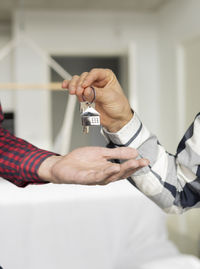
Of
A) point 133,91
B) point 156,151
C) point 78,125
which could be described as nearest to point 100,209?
point 156,151

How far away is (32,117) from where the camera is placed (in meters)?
4.21

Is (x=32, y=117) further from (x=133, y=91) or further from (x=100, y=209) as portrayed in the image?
(x=100, y=209)

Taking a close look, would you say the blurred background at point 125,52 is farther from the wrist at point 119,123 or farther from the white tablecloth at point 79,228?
the wrist at point 119,123

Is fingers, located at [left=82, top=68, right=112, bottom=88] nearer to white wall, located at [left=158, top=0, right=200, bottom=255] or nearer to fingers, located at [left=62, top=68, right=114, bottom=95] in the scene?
fingers, located at [left=62, top=68, right=114, bottom=95]

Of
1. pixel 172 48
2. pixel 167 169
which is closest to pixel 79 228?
pixel 167 169

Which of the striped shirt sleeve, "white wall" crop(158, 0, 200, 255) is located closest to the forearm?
the striped shirt sleeve

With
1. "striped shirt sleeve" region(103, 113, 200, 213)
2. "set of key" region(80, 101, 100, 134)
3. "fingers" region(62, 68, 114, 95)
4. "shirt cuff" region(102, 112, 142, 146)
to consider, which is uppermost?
"fingers" region(62, 68, 114, 95)

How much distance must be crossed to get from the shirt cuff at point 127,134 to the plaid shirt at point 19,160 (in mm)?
208

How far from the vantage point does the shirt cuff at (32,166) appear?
0.88 m

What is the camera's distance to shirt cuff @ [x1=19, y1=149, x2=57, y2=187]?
0.88 m

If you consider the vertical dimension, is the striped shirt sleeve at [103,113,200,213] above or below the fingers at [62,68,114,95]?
below

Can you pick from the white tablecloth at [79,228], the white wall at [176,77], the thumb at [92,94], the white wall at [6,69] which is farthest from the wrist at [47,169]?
the white wall at [6,69]

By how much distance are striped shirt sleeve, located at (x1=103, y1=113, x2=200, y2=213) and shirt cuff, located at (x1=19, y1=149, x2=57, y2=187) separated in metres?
0.23

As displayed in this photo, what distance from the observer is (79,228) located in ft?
5.42
